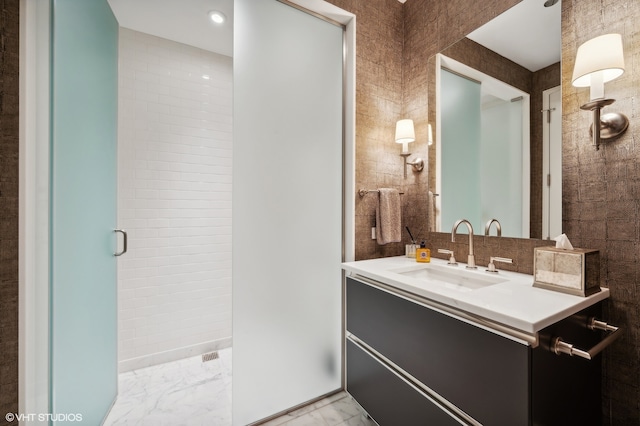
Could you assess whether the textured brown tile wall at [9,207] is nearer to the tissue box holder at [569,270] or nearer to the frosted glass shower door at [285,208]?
the frosted glass shower door at [285,208]

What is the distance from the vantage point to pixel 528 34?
1260 mm

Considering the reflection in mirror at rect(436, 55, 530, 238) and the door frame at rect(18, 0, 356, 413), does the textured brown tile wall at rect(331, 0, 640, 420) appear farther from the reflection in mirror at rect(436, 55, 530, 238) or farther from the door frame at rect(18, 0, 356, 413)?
the door frame at rect(18, 0, 356, 413)

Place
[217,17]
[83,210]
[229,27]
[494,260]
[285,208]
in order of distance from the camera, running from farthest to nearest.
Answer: [229,27] < [217,17] < [285,208] < [494,260] < [83,210]

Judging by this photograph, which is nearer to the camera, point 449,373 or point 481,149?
point 449,373

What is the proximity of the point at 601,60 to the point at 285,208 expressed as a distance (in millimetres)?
1454

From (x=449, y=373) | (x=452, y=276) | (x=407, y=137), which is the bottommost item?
(x=449, y=373)

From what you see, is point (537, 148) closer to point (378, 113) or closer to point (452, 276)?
point (452, 276)

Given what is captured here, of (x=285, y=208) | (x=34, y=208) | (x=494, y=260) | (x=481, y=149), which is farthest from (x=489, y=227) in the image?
(x=34, y=208)

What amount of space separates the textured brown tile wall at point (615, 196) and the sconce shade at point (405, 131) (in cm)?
77

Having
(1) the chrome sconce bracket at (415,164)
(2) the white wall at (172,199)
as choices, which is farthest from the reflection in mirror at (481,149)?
(2) the white wall at (172,199)

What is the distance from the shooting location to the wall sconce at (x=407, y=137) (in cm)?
170

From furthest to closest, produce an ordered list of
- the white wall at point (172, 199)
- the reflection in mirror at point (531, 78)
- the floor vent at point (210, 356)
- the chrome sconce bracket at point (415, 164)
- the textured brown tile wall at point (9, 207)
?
the floor vent at point (210, 356) < the white wall at point (172, 199) < the chrome sconce bracket at point (415, 164) < the reflection in mirror at point (531, 78) < the textured brown tile wall at point (9, 207)

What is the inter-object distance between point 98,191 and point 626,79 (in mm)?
2402

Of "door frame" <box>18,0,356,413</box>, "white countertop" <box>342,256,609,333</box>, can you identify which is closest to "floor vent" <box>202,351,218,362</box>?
"door frame" <box>18,0,356,413</box>
